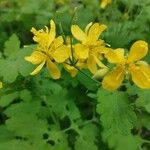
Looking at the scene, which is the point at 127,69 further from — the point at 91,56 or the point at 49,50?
the point at 49,50

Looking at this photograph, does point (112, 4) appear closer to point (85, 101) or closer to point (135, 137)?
point (85, 101)

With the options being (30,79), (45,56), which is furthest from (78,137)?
(45,56)

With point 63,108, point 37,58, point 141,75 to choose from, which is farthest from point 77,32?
point 63,108

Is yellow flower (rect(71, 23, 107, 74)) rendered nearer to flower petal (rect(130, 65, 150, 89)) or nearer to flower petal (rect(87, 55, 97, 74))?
flower petal (rect(87, 55, 97, 74))

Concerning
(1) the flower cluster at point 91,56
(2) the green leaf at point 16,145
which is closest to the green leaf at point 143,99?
(1) the flower cluster at point 91,56

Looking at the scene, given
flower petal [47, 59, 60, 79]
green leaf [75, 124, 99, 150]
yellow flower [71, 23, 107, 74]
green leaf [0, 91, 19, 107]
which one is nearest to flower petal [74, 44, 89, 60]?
yellow flower [71, 23, 107, 74]

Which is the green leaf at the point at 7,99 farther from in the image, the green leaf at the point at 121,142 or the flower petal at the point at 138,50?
the flower petal at the point at 138,50
